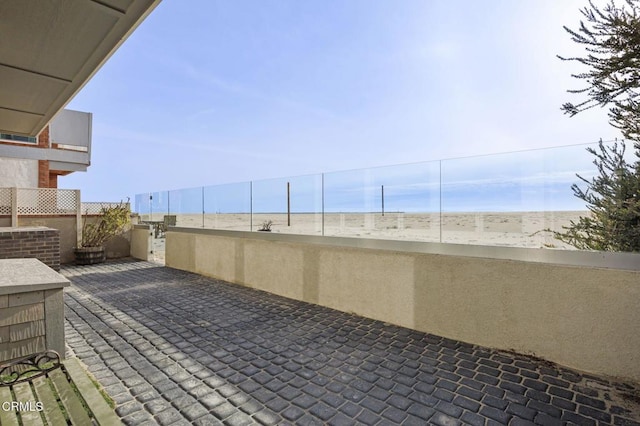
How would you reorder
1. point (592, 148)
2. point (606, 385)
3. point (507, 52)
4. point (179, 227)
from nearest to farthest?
point (606, 385), point (592, 148), point (507, 52), point (179, 227)

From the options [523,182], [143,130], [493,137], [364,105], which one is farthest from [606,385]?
[143,130]

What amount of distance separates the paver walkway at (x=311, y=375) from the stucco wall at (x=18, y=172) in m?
10.7

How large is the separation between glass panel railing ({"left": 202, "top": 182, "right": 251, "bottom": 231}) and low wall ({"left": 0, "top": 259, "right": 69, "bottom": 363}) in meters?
3.75

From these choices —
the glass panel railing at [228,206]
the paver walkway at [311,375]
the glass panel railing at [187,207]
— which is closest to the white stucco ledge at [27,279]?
the paver walkway at [311,375]

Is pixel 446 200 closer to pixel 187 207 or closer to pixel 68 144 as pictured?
pixel 187 207

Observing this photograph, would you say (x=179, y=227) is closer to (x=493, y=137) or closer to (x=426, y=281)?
(x=426, y=281)

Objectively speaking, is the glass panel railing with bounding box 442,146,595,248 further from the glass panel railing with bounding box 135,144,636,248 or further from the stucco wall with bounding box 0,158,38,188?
the stucco wall with bounding box 0,158,38,188

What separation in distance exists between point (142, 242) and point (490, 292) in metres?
9.43

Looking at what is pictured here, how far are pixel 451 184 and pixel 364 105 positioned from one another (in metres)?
6.86

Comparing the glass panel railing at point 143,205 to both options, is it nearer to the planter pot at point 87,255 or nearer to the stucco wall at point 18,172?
the planter pot at point 87,255

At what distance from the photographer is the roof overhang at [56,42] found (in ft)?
8.79

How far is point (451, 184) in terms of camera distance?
3.89 meters

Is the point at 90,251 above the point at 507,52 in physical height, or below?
below
